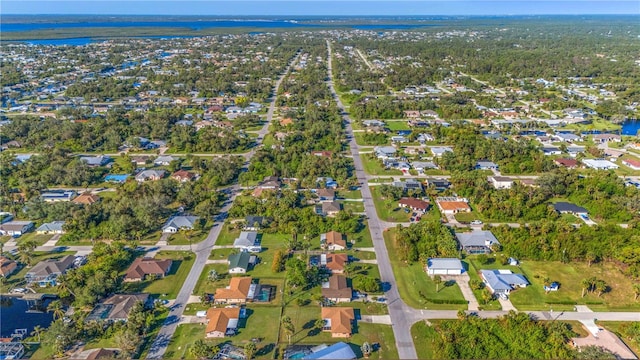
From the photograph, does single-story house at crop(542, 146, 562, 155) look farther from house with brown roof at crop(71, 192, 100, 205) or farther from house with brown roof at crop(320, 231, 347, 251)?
house with brown roof at crop(71, 192, 100, 205)

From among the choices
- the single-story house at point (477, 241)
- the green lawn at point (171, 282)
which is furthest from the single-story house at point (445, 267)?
the green lawn at point (171, 282)

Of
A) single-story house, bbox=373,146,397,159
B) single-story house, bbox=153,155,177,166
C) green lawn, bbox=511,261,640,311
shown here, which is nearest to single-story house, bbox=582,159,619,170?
green lawn, bbox=511,261,640,311

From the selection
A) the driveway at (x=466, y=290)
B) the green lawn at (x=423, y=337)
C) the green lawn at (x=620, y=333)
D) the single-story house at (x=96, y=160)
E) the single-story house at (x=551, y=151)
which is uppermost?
the single-story house at (x=551, y=151)

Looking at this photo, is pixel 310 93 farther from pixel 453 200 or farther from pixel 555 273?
pixel 555 273

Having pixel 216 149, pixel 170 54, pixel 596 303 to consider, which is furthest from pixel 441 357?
pixel 170 54

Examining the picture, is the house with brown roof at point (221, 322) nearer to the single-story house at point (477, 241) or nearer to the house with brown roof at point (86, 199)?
Answer: the single-story house at point (477, 241)

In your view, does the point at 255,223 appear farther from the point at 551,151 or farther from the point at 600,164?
the point at 600,164

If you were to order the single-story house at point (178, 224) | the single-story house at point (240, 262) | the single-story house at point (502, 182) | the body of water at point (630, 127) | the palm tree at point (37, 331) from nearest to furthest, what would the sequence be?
the palm tree at point (37, 331)
the single-story house at point (240, 262)
the single-story house at point (178, 224)
the single-story house at point (502, 182)
the body of water at point (630, 127)
